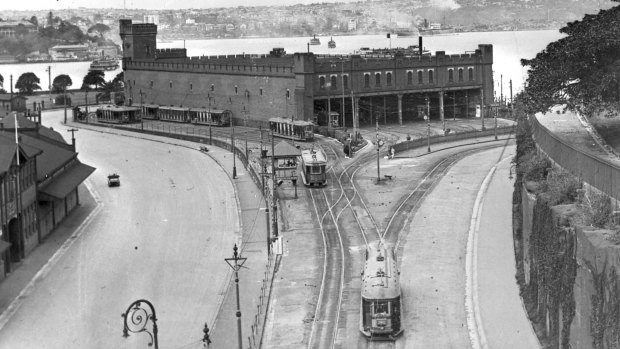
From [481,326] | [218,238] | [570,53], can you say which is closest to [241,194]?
[218,238]

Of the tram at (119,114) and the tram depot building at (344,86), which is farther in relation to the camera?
the tram at (119,114)

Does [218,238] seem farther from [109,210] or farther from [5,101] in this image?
[5,101]

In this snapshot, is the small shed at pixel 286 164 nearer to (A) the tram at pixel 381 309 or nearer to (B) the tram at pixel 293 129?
(B) the tram at pixel 293 129

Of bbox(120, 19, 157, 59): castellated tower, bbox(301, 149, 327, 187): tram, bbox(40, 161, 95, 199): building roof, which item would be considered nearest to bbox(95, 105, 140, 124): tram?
bbox(120, 19, 157, 59): castellated tower

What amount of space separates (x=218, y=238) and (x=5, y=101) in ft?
290

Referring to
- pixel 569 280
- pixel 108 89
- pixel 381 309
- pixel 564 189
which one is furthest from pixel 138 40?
pixel 569 280

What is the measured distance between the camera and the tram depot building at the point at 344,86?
98.7 meters

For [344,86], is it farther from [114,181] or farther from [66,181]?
[66,181]

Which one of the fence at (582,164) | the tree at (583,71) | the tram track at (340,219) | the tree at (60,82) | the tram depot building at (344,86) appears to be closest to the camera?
the fence at (582,164)

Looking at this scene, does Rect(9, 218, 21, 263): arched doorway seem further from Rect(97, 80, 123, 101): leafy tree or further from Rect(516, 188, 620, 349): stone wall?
Rect(97, 80, 123, 101): leafy tree

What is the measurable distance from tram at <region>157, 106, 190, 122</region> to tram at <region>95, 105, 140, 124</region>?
9.16 feet

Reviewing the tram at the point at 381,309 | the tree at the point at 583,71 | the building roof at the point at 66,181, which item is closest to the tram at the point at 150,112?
the building roof at the point at 66,181

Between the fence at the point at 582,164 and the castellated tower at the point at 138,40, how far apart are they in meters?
98.1

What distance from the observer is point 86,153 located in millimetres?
89000
